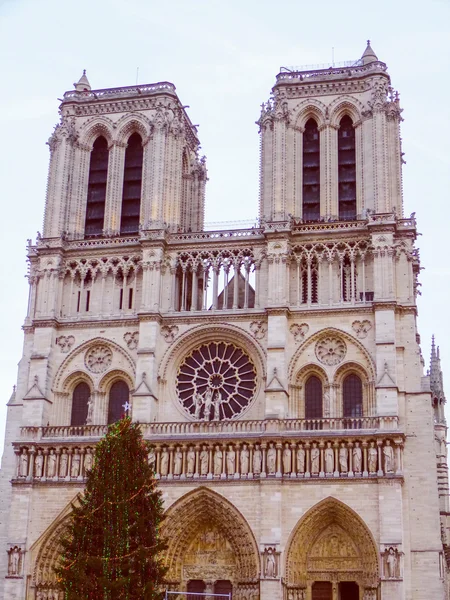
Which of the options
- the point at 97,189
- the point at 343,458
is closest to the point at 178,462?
the point at 343,458

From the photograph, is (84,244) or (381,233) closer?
(381,233)

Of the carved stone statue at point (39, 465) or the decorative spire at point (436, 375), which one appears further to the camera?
the decorative spire at point (436, 375)

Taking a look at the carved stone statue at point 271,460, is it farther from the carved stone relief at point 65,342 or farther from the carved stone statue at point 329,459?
the carved stone relief at point 65,342

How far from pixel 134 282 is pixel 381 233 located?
10301 mm

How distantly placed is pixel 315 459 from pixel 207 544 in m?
5.29

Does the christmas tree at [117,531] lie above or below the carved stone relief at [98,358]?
below

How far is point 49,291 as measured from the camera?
4031 cm

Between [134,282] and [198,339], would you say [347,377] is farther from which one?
[134,282]

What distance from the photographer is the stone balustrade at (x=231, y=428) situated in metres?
35.4

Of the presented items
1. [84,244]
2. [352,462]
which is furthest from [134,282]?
[352,462]

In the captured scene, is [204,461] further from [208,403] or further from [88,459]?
[88,459]

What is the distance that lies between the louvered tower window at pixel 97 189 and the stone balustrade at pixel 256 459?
Result: 1016 centimetres

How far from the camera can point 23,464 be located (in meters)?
37.8

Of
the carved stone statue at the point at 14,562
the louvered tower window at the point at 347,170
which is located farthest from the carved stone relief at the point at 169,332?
the carved stone statue at the point at 14,562
